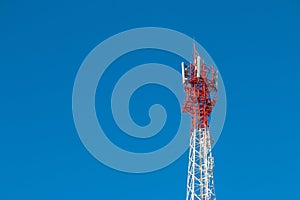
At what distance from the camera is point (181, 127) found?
1908 inches

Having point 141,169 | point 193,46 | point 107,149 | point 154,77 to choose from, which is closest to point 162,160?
point 141,169

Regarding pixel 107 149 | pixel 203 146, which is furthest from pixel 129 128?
pixel 203 146

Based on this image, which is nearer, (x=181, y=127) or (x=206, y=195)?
(x=206, y=195)

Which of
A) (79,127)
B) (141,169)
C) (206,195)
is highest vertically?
(79,127)

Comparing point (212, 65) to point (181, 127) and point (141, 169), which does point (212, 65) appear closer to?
point (181, 127)

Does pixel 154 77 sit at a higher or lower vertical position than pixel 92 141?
higher

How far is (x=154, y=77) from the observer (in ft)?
161

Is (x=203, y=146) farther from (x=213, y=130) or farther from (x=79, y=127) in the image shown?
(x=79, y=127)

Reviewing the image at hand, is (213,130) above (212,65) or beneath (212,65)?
beneath

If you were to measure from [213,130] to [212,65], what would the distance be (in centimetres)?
610

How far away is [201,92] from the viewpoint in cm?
4669

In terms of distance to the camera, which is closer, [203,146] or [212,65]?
[203,146]

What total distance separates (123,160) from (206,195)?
7981mm

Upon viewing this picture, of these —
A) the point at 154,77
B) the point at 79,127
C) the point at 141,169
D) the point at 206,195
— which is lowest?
the point at 206,195
